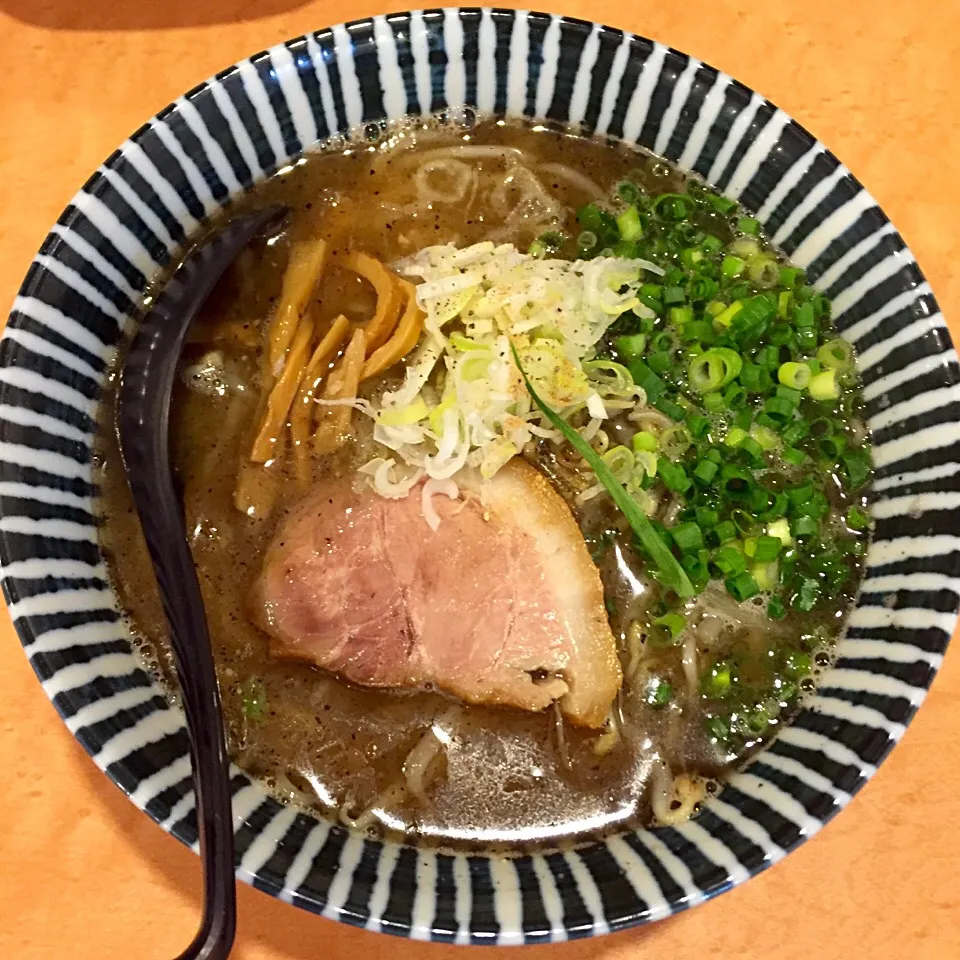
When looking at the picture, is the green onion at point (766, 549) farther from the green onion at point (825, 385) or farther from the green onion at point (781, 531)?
the green onion at point (825, 385)

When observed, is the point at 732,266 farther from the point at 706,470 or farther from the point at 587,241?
the point at 706,470

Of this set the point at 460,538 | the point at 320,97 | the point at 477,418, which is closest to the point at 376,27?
the point at 320,97

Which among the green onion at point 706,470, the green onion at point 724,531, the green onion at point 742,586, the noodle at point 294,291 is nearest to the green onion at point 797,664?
the green onion at point 742,586

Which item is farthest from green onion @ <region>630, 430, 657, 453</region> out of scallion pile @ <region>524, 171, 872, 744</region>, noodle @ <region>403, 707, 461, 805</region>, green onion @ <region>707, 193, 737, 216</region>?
noodle @ <region>403, 707, 461, 805</region>

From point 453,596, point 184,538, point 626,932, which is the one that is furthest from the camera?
point 453,596

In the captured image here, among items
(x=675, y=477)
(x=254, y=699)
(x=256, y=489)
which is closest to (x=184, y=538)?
(x=256, y=489)

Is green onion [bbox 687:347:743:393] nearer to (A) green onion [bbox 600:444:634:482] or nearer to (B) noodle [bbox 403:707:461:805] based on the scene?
(A) green onion [bbox 600:444:634:482]

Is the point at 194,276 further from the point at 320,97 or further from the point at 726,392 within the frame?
the point at 726,392
